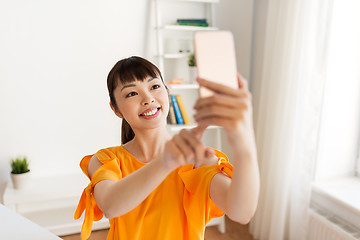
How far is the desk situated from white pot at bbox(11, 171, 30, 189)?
134 centimetres

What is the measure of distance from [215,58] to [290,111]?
72.6 inches

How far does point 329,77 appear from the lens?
2.26m

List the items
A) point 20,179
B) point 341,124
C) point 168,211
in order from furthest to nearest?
1. point 20,179
2. point 341,124
3. point 168,211

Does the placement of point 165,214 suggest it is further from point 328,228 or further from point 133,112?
point 328,228

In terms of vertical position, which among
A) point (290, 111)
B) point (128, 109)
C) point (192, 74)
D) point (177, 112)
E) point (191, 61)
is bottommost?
point (177, 112)

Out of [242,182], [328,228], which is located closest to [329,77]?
[328,228]

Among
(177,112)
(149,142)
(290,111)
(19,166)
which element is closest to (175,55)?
(177,112)

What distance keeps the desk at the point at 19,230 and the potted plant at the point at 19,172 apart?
4.41 ft

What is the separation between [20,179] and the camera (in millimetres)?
2607

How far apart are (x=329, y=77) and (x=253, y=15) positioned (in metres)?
1.00

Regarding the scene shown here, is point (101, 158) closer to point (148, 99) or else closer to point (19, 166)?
point (148, 99)

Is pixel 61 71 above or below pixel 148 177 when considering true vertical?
below

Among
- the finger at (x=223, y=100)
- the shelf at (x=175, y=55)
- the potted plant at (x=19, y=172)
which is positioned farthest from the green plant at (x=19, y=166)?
the finger at (x=223, y=100)

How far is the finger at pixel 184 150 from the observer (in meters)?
0.68
